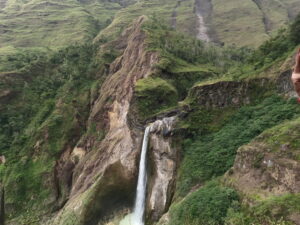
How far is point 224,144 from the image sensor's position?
28.4 m

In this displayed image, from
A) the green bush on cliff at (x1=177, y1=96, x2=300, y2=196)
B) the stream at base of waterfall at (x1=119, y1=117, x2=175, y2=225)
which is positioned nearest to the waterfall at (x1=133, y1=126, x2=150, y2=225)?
the stream at base of waterfall at (x1=119, y1=117, x2=175, y2=225)

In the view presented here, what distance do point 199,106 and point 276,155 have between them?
14.5 metres

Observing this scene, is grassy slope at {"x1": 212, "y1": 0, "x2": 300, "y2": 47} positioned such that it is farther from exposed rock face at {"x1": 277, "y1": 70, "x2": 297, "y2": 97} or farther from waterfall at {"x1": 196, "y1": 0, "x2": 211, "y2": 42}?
exposed rock face at {"x1": 277, "y1": 70, "x2": 297, "y2": 97}

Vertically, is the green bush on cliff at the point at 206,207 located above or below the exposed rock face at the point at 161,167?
above

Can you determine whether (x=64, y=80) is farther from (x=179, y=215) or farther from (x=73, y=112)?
(x=179, y=215)

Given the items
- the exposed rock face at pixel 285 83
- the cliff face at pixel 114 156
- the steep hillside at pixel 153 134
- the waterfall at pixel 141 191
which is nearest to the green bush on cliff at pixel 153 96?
the steep hillside at pixel 153 134

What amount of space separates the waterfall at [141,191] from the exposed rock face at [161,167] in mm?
1012

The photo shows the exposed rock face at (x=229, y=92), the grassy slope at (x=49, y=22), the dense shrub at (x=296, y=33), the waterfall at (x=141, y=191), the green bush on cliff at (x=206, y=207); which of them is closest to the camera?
the green bush on cliff at (x=206, y=207)

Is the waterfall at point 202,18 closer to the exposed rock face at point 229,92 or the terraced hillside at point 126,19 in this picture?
the terraced hillside at point 126,19

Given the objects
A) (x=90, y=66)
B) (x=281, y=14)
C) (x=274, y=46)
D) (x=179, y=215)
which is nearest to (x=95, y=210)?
(x=179, y=215)

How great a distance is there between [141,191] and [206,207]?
12.7 m

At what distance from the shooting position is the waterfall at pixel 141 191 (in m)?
31.1

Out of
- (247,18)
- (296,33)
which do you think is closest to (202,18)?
(247,18)

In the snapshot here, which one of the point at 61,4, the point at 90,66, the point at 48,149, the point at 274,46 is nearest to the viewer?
the point at 274,46
